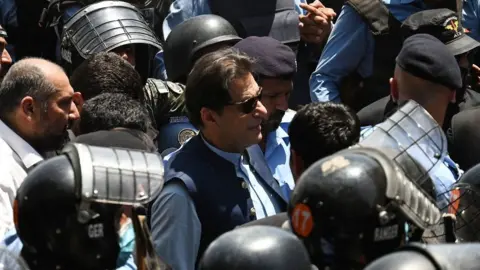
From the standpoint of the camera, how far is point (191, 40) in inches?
267

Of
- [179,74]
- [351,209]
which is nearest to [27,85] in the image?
[179,74]

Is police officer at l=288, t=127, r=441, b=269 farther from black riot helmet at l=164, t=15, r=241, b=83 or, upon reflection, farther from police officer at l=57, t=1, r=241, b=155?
black riot helmet at l=164, t=15, r=241, b=83

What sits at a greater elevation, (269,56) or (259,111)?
(259,111)

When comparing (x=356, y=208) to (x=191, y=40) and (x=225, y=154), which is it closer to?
(x=225, y=154)

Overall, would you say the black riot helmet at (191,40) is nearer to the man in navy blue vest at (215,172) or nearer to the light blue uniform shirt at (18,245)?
the man in navy blue vest at (215,172)

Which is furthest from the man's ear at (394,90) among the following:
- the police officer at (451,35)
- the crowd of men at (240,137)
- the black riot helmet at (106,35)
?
the black riot helmet at (106,35)

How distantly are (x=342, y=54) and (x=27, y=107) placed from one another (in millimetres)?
1870

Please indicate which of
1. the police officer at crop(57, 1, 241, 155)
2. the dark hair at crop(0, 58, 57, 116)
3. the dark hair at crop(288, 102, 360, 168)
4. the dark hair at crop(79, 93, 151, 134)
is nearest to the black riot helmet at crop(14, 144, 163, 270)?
the dark hair at crop(288, 102, 360, 168)

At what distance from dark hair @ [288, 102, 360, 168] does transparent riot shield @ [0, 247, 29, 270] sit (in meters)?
1.25

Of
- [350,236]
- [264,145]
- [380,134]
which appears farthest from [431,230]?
[264,145]

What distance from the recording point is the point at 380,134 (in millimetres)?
4105

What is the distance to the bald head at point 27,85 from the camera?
18.4 ft

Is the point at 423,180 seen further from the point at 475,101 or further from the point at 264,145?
the point at 475,101

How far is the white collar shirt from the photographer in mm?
5109
